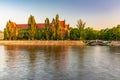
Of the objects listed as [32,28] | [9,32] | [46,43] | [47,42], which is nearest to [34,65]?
[32,28]

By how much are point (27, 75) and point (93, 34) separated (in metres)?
122

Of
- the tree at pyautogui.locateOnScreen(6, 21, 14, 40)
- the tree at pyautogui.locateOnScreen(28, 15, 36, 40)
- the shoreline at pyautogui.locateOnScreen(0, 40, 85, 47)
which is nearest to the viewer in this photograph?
the shoreline at pyautogui.locateOnScreen(0, 40, 85, 47)

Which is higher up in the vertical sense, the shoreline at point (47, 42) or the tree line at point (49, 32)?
the tree line at point (49, 32)

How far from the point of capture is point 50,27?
11331cm

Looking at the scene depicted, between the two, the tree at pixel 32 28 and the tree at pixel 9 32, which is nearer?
the tree at pixel 32 28

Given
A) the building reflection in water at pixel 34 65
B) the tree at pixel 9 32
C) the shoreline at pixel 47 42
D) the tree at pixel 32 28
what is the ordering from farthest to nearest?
the tree at pixel 9 32, the tree at pixel 32 28, the shoreline at pixel 47 42, the building reflection in water at pixel 34 65

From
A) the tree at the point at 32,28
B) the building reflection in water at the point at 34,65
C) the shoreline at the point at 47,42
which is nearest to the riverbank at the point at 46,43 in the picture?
the shoreline at the point at 47,42

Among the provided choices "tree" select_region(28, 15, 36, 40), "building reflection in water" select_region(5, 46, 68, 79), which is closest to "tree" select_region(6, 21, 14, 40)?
"tree" select_region(28, 15, 36, 40)

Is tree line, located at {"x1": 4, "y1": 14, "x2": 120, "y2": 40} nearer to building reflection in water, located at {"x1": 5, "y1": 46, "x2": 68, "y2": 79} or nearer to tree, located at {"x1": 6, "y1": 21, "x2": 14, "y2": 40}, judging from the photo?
tree, located at {"x1": 6, "y1": 21, "x2": 14, "y2": 40}

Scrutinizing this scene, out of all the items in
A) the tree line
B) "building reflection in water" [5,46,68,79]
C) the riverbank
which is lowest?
"building reflection in water" [5,46,68,79]

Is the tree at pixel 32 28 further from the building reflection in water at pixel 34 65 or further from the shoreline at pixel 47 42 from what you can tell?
the building reflection in water at pixel 34 65

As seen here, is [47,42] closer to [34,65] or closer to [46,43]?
[46,43]

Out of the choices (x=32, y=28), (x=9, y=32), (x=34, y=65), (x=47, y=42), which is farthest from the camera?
(x=9, y=32)

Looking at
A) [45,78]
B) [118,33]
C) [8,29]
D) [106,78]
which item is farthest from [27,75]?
[118,33]
